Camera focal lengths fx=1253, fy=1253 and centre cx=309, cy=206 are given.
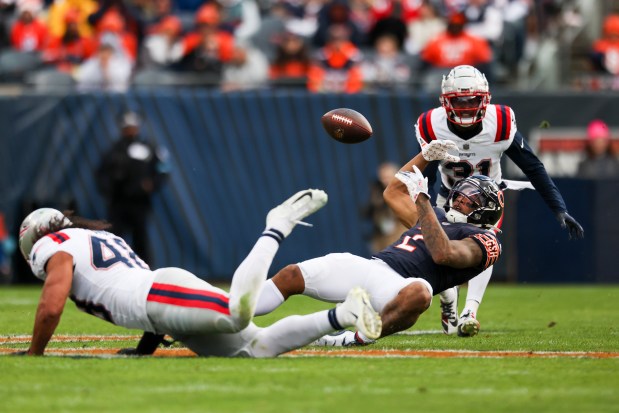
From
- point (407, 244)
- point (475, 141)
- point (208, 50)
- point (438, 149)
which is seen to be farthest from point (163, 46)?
point (407, 244)

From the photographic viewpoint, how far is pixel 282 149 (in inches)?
573

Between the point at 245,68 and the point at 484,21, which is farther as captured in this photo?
the point at 484,21

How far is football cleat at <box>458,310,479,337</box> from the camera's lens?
7867 mm

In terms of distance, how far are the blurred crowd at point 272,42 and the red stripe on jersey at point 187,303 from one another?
915 cm

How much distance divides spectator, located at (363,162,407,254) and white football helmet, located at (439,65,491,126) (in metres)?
5.70

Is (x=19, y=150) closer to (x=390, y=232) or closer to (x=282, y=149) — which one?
(x=282, y=149)

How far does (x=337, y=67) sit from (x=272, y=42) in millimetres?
1544

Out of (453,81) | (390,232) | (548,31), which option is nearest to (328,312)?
(453,81)

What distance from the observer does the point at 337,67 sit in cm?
1562

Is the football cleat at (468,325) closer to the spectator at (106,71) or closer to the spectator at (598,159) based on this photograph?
the spectator at (598,159)

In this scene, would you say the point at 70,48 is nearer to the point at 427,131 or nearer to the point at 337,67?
the point at 337,67

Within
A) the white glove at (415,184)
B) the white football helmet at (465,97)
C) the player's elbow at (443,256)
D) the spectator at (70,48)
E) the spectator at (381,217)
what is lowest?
the spectator at (381,217)

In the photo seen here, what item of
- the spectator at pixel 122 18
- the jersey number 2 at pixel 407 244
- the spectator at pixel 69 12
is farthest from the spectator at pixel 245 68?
the jersey number 2 at pixel 407 244

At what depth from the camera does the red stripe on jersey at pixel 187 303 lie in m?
5.93
